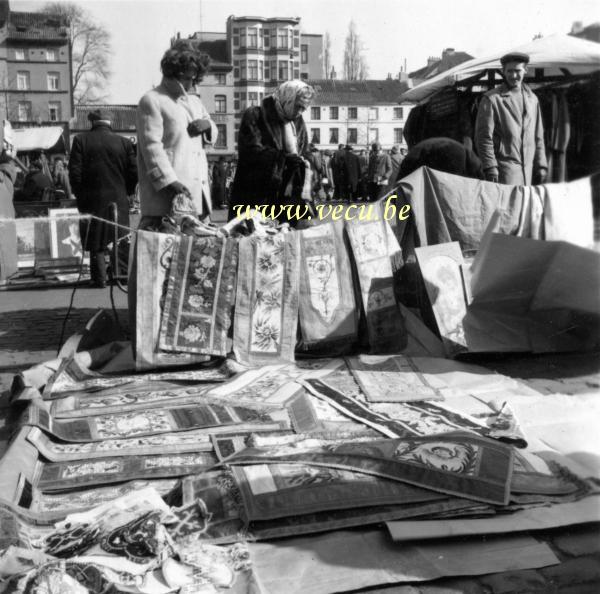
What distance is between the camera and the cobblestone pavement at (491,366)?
2.50 m

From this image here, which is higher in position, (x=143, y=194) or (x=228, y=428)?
(x=143, y=194)

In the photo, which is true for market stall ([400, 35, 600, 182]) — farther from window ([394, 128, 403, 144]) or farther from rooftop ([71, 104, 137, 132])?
window ([394, 128, 403, 144])

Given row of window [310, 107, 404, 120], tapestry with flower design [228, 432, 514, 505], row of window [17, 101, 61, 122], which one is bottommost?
tapestry with flower design [228, 432, 514, 505]

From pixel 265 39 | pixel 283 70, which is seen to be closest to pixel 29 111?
pixel 265 39

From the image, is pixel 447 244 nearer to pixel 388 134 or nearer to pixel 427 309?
pixel 427 309

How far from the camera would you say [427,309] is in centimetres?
553

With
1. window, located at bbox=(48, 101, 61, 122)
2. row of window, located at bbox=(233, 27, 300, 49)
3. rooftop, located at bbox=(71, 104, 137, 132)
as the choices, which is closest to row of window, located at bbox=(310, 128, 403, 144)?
row of window, located at bbox=(233, 27, 300, 49)

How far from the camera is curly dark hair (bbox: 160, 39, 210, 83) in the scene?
19.1 ft

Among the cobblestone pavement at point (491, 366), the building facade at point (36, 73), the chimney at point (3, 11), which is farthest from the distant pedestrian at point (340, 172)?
the building facade at point (36, 73)

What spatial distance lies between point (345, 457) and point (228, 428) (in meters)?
0.92

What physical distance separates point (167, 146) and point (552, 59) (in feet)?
19.9

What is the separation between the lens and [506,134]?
24.7ft

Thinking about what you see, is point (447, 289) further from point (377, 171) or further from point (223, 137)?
point (223, 137)

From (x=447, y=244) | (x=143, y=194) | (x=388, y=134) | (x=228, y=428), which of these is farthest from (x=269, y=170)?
(x=388, y=134)
